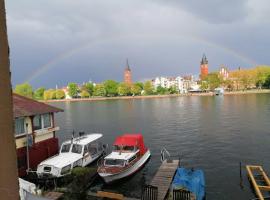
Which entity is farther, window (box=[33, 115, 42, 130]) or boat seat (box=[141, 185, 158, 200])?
window (box=[33, 115, 42, 130])

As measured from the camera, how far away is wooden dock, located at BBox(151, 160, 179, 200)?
26.5 meters

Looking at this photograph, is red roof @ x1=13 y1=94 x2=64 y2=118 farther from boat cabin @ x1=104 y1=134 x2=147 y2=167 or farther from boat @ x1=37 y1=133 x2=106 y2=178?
boat cabin @ x1=104 y1=134 x2=147 y2=167

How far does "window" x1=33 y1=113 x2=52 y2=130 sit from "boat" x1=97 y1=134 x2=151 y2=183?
848 centimetres

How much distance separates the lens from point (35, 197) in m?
14.5

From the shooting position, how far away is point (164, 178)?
30.2 m

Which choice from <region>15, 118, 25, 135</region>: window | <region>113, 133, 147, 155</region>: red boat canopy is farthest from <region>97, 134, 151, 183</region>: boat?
<region>15, 118, 25, 135</region>: window

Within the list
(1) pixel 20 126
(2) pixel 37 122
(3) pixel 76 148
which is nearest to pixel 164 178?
(3) pixel 76 148

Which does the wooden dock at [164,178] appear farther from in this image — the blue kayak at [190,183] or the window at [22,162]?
the window at [22,162]

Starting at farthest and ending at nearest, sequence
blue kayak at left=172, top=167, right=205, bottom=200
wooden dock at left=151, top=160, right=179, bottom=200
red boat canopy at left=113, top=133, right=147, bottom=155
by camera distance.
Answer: red boat canopy at left=113, top=133, right=147, bottom=155 → wooden dock at left=151, top=160, right=179, bottom=200 → blue kayak at left=172, top=167, right=205, bottom=200

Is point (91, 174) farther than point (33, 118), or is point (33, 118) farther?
point (33, 118)

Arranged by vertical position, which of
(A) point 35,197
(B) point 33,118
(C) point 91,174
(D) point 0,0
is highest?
(D) point 0,0

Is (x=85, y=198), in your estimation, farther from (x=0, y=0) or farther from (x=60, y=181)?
(x=0, y=0)

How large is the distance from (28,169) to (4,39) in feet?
99.1

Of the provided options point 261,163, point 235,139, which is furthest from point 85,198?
point 235,139
